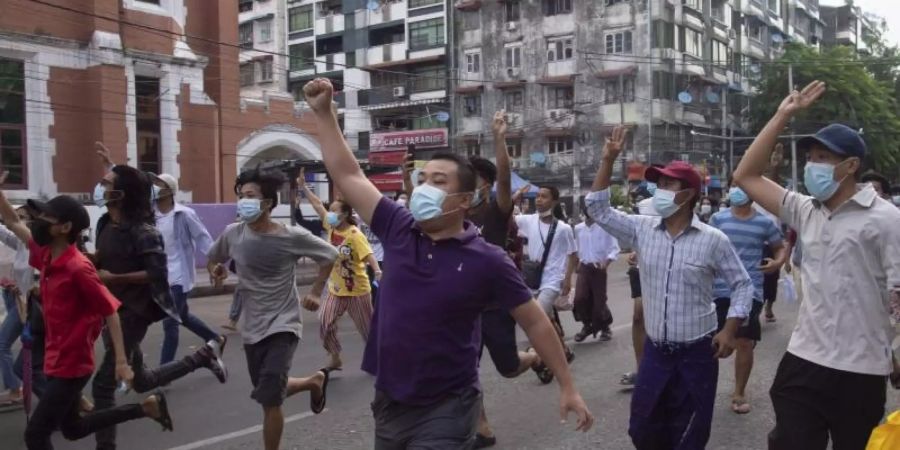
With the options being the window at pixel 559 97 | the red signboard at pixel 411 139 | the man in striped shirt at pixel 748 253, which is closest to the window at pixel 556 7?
the window at pixel 559 97

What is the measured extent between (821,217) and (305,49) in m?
54.8

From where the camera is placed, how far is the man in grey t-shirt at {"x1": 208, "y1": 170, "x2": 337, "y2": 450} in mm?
5207

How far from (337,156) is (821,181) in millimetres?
2139

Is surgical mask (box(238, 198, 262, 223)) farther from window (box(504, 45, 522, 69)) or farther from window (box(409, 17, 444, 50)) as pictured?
window (box(409, 17, 444, 50))

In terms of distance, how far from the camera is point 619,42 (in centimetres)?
4344

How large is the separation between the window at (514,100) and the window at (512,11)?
399 cm

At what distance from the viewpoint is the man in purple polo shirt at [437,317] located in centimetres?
322

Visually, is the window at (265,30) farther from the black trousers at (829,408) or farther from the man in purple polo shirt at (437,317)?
the black trousers at (829,408)

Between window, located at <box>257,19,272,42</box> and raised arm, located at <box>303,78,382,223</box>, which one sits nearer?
raised arm, located at <box>303,78,382,223</box>

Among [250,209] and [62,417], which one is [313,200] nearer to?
[250,209]

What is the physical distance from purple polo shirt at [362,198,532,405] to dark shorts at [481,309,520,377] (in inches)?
90.2

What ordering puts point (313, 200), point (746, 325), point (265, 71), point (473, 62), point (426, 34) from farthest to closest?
point (265, 71), point (426, 34), point (473, 62), point (313, 200), point (746, 325)

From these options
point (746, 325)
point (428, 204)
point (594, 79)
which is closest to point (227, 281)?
point (746, 325)

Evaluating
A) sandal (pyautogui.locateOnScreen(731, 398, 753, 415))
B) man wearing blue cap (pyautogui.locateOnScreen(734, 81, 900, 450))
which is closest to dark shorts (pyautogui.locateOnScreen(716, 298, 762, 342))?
sandal (pyautogui.locateOnScreen(731, 398, 753, 415))
